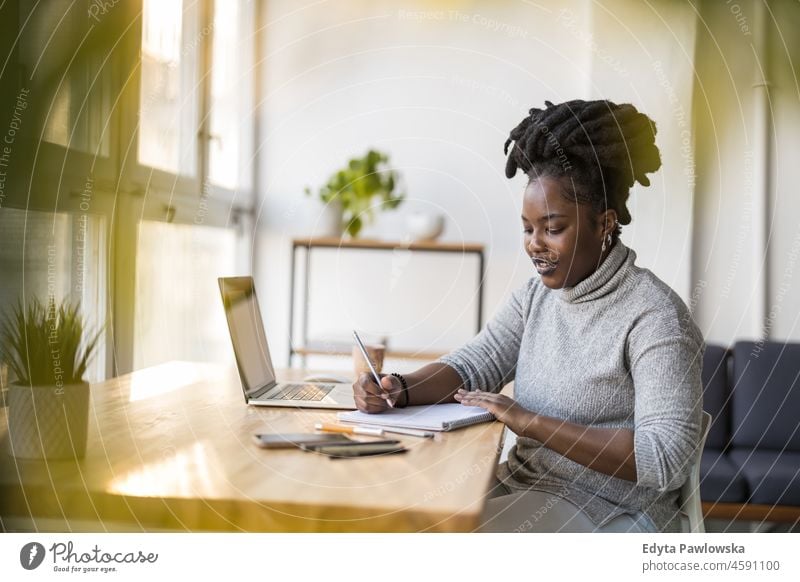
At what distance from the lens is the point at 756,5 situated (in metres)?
1.94

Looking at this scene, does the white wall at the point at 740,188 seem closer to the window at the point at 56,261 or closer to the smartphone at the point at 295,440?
the smartphone at the point at 295,440

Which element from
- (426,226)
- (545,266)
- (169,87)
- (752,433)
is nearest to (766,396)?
(752,433)

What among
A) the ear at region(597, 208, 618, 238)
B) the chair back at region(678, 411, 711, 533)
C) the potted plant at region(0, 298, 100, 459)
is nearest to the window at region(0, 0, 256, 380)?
the potted plant at region(0, 298, 100, 459)

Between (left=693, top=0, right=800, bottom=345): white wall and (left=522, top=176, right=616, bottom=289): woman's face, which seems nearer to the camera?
(left=522, top=176, right=616, bottom=289): woman's face

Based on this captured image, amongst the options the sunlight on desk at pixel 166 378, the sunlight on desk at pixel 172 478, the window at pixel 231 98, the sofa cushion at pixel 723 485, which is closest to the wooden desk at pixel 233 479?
the sunlight on desk at pixel 172 478

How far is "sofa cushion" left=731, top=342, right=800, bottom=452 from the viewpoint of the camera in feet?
8.05

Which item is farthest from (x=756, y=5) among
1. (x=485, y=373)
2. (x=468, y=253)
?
(x=468, y=253)

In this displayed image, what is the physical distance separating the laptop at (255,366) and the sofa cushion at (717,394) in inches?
54.1

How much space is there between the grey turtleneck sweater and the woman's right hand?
18 centimetres

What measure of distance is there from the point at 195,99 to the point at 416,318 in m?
1.18

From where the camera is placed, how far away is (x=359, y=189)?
2.85 m

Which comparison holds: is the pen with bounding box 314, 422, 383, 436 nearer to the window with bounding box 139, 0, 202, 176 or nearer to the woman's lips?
the woman's lips

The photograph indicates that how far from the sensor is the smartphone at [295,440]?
1.13m
